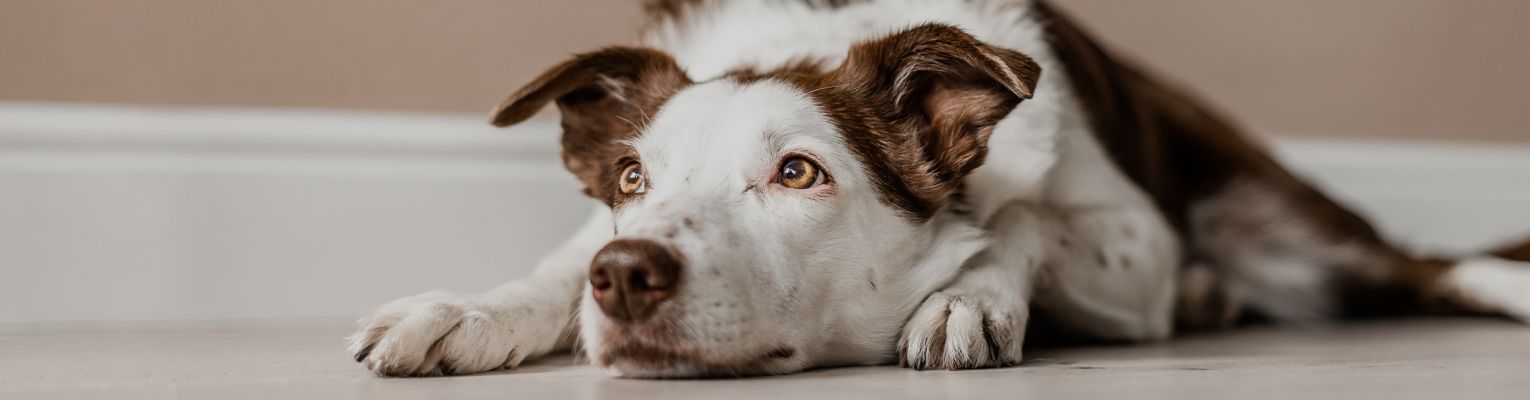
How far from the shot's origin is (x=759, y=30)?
240 cm

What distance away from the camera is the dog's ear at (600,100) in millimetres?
2010

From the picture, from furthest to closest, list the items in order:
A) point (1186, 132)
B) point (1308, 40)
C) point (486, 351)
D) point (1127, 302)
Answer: point (1308, 40) < point (1186, 132) < point (1127, 302) < point (486, 351)

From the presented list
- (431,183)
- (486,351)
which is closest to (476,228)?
(431,183)

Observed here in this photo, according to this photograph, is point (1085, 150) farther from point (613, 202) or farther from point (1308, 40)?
point (1308, 40)

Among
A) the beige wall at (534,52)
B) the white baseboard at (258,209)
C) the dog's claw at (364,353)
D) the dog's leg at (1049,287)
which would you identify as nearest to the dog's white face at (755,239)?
the dog's leg at (1049,287)

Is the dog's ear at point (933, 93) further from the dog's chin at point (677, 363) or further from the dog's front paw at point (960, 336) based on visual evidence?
the dog's chin at point (677, 363)

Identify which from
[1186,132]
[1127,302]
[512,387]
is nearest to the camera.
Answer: [512,387]

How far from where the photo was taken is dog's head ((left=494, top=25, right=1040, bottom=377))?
1609mm

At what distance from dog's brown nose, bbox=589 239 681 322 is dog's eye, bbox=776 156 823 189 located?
286mm

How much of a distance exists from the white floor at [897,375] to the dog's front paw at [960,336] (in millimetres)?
38

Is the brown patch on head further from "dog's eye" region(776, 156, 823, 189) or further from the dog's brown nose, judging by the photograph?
the dog's brown nose

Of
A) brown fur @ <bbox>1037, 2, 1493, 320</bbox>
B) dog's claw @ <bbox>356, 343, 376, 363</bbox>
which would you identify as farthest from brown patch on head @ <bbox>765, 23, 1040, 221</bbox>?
brown fur @ <bbox>1037, 2, 1493, 320</bbox>

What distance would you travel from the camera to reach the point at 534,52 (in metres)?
3.38

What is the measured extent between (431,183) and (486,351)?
1628 millimetres
